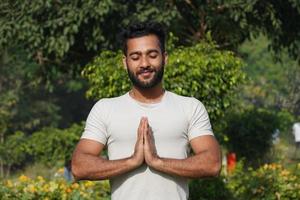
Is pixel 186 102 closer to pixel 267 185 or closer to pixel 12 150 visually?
pixel 267 185

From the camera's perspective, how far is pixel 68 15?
35.9 ft

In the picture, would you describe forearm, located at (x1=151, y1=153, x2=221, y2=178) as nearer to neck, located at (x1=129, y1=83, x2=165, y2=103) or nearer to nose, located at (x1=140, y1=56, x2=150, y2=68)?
neck, located at (x1=129, y1=83, x2=165, y2=103)

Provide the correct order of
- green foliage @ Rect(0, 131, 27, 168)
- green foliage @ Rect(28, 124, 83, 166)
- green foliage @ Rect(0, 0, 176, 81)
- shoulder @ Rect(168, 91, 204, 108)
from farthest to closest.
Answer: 1. green foliage @ Rect(0, 131, 27, 168)
2. green foliage @ Rect(28, 124, 83, 166)
3. green foliage @ Rect(0, 0, 176, 81)
4. shoulder @ Rect(168, 91, 204, 108)

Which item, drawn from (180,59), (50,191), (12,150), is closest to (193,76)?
(180,59)

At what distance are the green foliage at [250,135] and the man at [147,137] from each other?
13937mm

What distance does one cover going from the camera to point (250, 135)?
17703mm

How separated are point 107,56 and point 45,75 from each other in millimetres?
3669

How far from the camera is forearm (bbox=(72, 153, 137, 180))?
11.4ft

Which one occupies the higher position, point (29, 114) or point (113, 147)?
point (113, 147)

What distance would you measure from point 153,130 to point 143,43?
436mm

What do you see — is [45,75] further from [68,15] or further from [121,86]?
[121,86]

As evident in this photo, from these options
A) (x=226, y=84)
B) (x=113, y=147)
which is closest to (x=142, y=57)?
(x=113, y=147)

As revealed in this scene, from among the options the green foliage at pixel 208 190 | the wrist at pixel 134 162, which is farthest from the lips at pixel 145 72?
the green foliage at pixel 208 190

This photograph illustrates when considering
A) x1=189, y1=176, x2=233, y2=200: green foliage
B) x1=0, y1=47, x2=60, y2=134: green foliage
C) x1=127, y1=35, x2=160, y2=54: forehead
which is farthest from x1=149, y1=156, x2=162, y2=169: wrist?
x1=0, y1=47, x2=60, y2=134: green foliage
